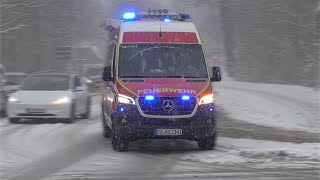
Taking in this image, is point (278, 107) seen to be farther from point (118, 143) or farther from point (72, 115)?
point (118, 143)

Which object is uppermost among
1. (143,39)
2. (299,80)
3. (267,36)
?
(143,39)

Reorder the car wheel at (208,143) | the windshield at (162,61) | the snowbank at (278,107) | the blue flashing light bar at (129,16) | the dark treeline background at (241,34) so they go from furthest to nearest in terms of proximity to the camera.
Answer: the dark treeline background at (241,34) < the snowbank at (278,107) < the blue flashing light bar at (129,16) < the windshield at (162,61) < the car wheel at (208,143)

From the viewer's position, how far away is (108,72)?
40.4 ft

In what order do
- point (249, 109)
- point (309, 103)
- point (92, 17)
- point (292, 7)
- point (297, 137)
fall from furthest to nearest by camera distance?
1. point (92, 17)
2. point (292, 7)
3. point (309, 103)
4. point (249, 109)
5. point (297, 137)

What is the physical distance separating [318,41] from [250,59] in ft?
46.5

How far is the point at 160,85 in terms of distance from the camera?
37.7 ft

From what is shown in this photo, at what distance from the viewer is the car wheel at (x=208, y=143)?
1186 cm

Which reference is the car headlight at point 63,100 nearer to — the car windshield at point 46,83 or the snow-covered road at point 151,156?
the car windshield at point 46,83

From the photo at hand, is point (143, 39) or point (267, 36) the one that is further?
point (267, 36)

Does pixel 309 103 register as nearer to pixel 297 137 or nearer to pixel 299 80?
pixel 297 137

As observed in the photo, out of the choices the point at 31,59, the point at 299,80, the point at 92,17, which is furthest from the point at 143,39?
the point at 92,17

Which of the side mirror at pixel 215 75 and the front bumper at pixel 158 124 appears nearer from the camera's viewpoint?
the front bumper at pixel 158 124

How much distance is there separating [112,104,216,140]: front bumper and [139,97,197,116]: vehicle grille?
0.11 metres

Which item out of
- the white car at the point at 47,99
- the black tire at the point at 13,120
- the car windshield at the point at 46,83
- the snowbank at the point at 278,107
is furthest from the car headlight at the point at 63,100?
the snowbank at the point at 278,107
